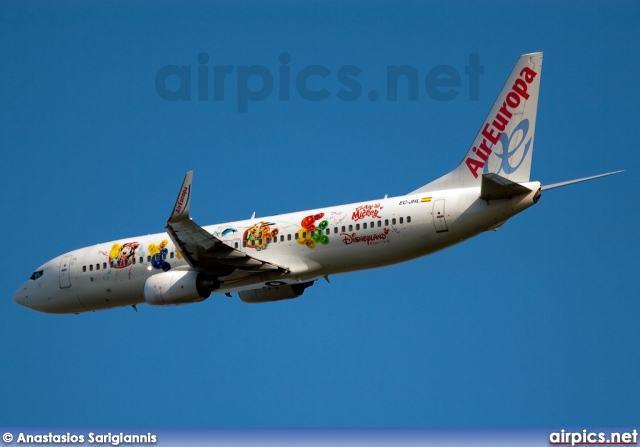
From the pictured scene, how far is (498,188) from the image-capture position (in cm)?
4616

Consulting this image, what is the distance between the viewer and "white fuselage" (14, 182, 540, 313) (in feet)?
155

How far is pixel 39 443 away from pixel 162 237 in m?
11.3

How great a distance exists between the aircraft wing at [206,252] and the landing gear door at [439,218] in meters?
6.62

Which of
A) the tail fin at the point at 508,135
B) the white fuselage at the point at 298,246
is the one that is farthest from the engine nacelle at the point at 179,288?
the tail fin at the point at 508,135

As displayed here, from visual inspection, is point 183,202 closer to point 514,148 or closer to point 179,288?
point 179,288

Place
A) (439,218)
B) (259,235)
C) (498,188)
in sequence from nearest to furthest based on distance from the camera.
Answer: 1. (498,188)
2. (439,218)
3. (259,235)

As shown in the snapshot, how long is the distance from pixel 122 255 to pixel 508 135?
16.9 m

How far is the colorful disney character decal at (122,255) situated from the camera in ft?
176

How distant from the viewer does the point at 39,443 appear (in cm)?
4566

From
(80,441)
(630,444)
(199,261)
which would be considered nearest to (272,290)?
(199,261)

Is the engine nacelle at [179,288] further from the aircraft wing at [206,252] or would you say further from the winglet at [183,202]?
the winglet at [183,202]

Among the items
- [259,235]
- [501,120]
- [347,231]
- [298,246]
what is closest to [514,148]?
[501,120]

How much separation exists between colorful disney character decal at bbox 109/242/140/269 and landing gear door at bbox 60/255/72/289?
230 centimetres

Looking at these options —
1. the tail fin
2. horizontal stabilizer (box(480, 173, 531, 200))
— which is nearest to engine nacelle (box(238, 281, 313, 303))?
the tail fin
